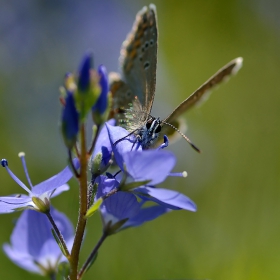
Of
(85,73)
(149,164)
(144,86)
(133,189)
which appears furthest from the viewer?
(144,86)

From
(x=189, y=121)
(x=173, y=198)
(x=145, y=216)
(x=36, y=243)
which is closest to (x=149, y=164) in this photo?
(x=173, y=198)

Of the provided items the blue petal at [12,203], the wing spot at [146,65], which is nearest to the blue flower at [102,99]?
the blue petal at [12,203]

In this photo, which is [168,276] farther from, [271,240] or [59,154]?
[59,154]

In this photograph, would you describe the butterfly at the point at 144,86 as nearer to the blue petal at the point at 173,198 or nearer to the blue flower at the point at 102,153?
the blue flower at the point at 102,153

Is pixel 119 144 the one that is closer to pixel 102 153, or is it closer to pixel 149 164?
pixel 102 153

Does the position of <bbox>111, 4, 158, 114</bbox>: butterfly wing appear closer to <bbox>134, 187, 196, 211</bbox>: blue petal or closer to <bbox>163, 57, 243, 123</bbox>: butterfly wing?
<bbox>163, 57, 243, 123</bbox>: butterfly wing

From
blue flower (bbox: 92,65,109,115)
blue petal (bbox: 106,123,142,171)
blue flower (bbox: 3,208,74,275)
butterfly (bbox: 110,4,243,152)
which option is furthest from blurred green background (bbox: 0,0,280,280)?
blue flower (bbox: 92,65,109,115)

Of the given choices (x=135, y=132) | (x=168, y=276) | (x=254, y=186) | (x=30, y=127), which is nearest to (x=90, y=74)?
(x=135, y=132)
